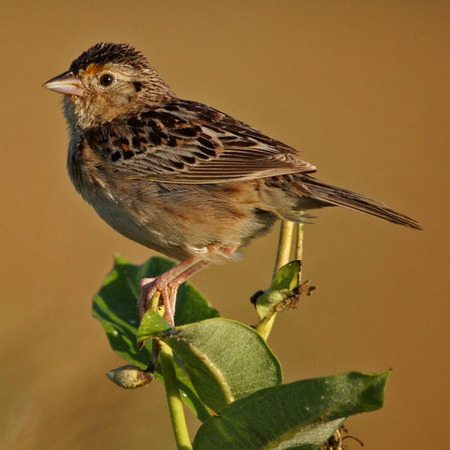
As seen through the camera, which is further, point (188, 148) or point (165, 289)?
point (188, 148)

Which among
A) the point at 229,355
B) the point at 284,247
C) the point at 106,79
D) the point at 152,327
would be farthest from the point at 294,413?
the point at 106,79

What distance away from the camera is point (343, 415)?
146 centimetres

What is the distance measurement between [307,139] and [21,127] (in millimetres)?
3587

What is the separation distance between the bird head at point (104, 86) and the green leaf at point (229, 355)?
2661 mm

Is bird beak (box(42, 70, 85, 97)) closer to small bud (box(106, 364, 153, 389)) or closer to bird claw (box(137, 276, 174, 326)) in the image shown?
bird claw (box(137, 276, 174, 326))

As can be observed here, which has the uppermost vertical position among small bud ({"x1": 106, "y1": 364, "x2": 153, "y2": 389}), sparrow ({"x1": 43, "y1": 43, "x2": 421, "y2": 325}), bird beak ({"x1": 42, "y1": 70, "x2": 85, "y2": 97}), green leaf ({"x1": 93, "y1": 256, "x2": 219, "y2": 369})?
bird beak ({"x1": 42, "y1": 70, "x2": 85, "y2": 97})

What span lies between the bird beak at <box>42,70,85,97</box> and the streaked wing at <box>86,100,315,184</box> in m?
0.24

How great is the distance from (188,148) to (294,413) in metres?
2.54

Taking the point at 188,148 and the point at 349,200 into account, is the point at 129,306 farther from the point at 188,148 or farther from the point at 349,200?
the point at 188,148

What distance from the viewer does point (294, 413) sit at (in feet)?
5.00

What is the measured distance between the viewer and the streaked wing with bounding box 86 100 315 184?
3777mm

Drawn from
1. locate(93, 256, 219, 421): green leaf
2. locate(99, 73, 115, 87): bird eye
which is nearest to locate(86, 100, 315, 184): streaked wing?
locate(99, 73, 115, 87): bird eye

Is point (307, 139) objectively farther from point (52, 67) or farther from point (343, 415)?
point (343, 415)

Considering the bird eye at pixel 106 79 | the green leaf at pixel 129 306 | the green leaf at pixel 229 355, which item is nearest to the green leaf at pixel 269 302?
the green leaf at pixel 229 355
